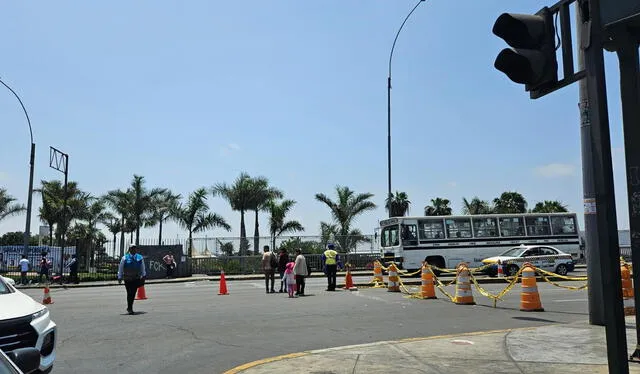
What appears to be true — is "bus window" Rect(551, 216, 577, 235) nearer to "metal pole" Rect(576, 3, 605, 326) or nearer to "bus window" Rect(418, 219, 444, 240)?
"bus window" Rect(418, 219, 444, 240)

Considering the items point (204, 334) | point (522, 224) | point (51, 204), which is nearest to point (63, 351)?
point (204, 334)

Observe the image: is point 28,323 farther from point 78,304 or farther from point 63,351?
point 78,304

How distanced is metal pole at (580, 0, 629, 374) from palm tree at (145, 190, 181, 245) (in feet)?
138

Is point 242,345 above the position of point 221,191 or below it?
below

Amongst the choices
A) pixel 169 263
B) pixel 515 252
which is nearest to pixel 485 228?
pixel 515 252

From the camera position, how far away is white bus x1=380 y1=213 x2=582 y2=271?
1110 inches

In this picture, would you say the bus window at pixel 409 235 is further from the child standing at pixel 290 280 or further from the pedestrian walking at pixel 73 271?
the pedestrian walking at pixel 73 271

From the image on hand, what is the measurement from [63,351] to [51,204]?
4234 cm

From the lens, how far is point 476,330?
10.2 meters

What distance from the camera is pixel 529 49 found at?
4590 millimetres

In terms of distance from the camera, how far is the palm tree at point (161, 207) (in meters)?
44.1

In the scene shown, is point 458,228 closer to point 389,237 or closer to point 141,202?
point 389,237

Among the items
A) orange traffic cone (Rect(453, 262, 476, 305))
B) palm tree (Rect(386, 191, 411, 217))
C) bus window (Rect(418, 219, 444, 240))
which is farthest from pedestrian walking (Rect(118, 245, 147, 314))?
palm tree (Rect(386, 191, 411, 217))

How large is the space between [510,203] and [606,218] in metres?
61.5
